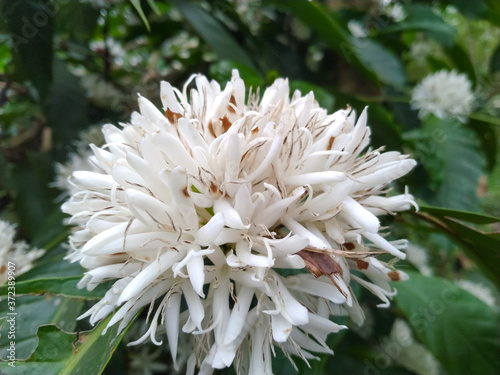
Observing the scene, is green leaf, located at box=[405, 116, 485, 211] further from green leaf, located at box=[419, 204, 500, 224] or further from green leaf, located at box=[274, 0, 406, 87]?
green leaf, located at box=[419, 204, 500, 224]

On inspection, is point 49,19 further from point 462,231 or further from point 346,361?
point 346,361

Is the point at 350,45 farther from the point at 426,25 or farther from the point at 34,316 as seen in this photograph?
the point at 34,316

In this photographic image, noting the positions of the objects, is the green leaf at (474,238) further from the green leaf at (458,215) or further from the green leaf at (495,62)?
the green leaf at (495,62)

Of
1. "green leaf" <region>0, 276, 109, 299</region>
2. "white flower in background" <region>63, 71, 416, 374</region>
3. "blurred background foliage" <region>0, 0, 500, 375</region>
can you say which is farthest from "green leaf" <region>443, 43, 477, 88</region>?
"green leaf" <region>0, 276, 109, 299</region>

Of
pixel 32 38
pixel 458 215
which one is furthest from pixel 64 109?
pixel 458 215

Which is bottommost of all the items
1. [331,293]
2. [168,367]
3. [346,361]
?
[346,361]

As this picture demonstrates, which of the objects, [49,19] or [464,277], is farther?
[464,277]

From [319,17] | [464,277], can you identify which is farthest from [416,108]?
[464,277]
